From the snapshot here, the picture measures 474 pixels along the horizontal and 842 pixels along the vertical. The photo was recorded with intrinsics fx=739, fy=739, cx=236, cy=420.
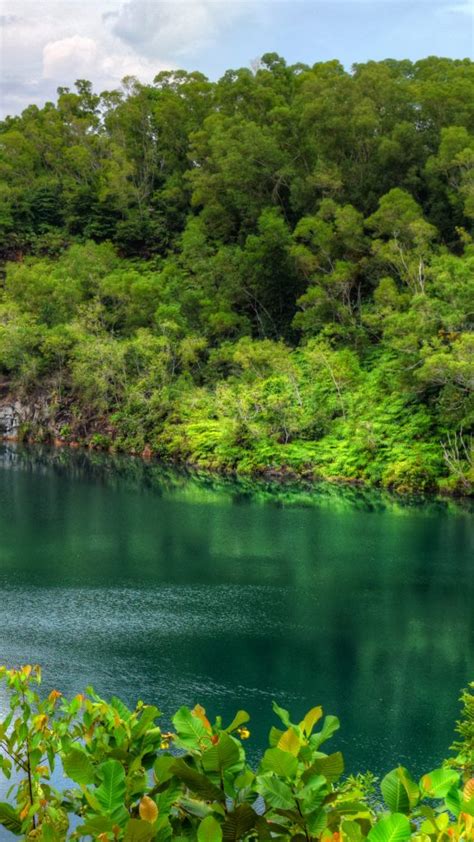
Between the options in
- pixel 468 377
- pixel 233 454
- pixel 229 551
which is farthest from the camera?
pixel 233 454

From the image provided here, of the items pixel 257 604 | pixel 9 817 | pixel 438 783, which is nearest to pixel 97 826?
pixel 9 817

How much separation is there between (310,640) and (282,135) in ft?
101

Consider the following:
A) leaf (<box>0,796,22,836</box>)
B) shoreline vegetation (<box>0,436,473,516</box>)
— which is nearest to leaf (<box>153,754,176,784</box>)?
leaf (<box>0,796,22,836</box>)

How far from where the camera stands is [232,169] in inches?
1407

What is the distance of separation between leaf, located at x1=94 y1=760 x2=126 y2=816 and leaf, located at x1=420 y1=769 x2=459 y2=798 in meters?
0.98

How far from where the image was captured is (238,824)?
7.73 ft

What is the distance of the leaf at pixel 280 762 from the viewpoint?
2320mm

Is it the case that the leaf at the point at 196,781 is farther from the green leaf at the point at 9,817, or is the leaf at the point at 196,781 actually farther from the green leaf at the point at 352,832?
the green leaf at the point at 9,817

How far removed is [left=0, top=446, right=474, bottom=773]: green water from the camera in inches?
377

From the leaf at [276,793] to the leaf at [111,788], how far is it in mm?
446

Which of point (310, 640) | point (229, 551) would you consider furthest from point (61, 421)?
point (310, 640)

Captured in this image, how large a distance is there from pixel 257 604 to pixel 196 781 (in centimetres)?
1140

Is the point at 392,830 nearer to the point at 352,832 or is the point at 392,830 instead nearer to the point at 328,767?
the point at 352,832

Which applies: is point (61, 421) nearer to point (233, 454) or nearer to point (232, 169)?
point (233, 454)
